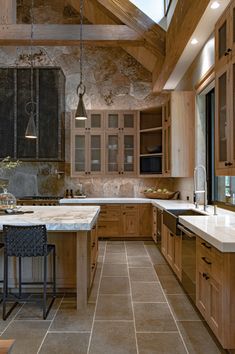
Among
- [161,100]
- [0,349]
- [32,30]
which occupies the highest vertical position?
[32,30]

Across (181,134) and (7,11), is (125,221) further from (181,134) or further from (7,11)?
(7,11)

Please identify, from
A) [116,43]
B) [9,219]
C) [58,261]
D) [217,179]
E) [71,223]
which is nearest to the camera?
[71,223]

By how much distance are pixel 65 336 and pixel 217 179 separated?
2.96m

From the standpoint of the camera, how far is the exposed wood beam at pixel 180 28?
138 inches

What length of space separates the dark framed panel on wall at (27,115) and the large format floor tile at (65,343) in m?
4.36

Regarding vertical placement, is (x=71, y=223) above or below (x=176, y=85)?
below

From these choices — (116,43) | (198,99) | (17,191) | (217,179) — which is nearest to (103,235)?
(17,191)

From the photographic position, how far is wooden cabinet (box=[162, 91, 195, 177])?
530cm

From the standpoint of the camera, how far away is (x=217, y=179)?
4.60 meters

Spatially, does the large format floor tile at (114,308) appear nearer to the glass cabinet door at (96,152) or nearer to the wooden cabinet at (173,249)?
the wooden cabinet at (173,249)

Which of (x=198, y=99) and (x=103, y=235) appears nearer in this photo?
(x=198, y=99)

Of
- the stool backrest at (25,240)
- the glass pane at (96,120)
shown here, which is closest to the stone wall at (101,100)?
the glass pane at (96,120)

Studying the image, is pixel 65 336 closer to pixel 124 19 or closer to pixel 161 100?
pixel 124 19

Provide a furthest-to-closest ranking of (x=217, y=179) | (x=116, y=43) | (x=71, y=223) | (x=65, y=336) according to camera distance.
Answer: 1. (x=116, y=43)
2. (x=217, y=179)
3. (x=71, y=223)
4. (x=65, y=336)
